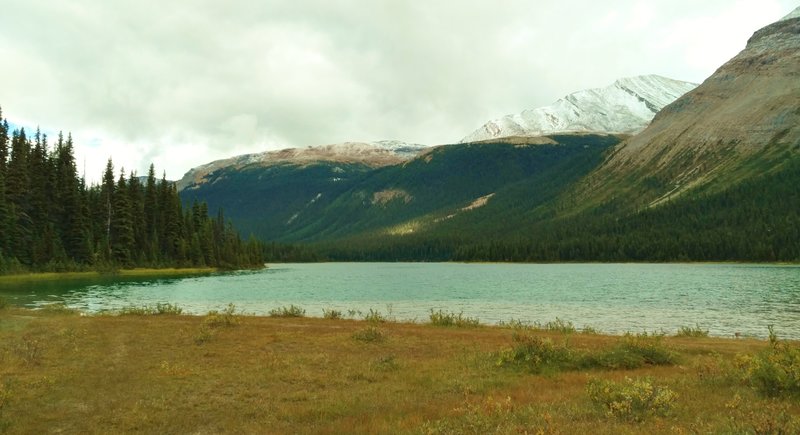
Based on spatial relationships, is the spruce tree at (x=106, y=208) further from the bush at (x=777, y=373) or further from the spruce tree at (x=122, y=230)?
the bush at (x=777, y=373)

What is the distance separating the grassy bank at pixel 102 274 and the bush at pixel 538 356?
93272 millimetres

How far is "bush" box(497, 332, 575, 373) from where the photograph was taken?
2495 cm

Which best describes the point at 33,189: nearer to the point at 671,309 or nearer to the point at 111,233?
the point at 111,233

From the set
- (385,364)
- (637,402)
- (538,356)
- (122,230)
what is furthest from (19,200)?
(637,402)

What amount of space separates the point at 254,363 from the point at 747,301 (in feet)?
216

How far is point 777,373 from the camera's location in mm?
17250

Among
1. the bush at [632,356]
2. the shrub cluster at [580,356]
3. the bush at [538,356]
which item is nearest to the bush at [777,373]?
the bush at [632,356]

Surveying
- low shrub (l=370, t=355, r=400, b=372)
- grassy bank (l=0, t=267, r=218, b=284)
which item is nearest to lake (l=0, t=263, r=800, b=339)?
grassy bank (l=0, t=267, r=218, b=284)

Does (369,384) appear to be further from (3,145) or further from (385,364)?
(3,145)

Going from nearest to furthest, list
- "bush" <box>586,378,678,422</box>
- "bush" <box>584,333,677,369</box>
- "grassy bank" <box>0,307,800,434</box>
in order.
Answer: "bush" <box>586,378,678,422</box>, "grassy bank" <box>0,307,800,434</box>, "bush" <box>584,333,677,369</box>

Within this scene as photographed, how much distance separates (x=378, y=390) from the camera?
20.7 meters

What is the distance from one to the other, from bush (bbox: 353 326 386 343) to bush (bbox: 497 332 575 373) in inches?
354

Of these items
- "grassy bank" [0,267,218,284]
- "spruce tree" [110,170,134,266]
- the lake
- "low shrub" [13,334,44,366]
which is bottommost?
the lake

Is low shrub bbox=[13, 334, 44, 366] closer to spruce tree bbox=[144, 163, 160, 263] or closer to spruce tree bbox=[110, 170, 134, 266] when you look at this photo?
spruce tree bbox=[110, 170, 134, 266]
